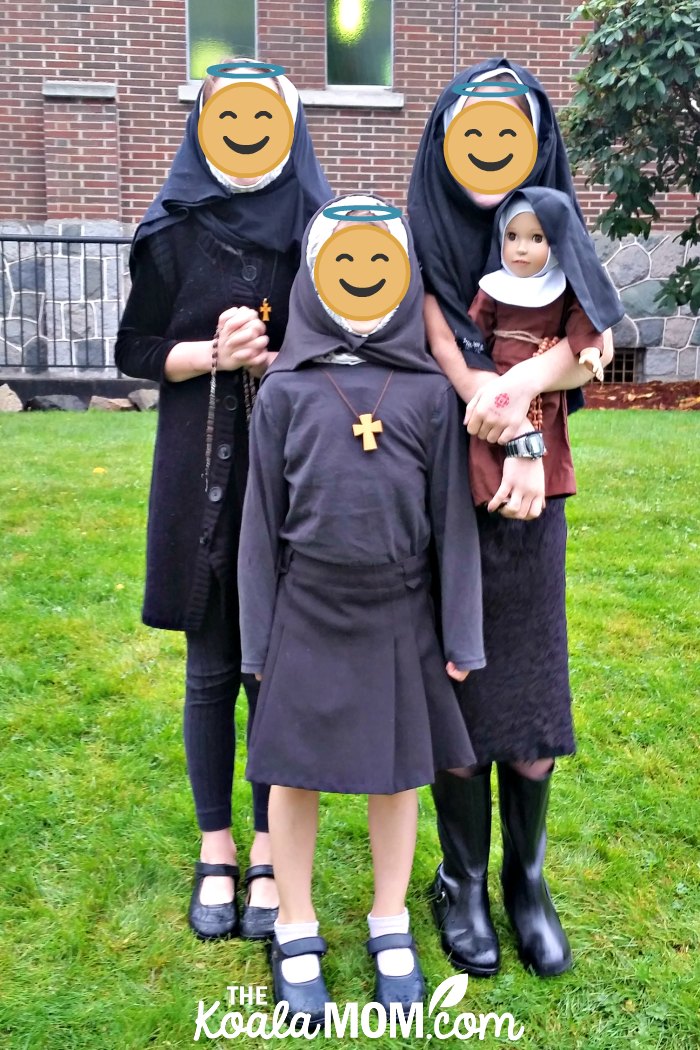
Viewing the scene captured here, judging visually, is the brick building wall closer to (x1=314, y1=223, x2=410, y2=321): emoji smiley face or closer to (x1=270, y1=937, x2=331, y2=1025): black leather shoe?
(x1=314, y1=223, x2=410, y2=321): emoji smiley face

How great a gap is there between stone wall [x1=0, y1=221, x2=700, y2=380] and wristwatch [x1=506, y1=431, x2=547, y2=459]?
7922mm

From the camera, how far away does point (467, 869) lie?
7.59 ft

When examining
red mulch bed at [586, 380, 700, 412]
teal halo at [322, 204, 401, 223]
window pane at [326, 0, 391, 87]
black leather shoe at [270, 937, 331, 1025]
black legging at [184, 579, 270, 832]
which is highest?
window pane at [326, 0, 391, 87]

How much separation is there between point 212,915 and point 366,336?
4.59 ft

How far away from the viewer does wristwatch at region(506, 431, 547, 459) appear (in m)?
1.90

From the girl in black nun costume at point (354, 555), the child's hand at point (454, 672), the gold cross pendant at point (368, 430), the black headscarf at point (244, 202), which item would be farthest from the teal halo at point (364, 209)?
the child's hand at point (454, 672)

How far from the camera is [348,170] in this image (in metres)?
9.77

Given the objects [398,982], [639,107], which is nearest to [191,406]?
[398,982]

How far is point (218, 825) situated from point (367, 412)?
1.14 m

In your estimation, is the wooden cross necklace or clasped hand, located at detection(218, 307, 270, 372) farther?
clasped hand, located at detection(218, 307, 270, 372)

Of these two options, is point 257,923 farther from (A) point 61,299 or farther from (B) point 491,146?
(A) point 61,299

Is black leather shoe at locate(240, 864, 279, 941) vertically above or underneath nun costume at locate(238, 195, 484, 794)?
underneath

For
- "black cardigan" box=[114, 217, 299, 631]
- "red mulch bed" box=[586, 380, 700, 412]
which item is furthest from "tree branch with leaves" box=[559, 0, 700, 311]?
"black cardigan" box=[114, 217, 299, 631]

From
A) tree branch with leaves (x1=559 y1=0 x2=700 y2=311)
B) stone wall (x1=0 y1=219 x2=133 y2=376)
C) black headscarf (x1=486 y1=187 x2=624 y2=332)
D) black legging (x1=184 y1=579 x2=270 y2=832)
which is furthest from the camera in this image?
stone wall (x1=0 y1=219 x2=133 y2=376)
